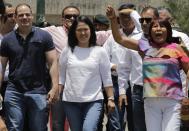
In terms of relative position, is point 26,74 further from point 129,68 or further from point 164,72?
point 164,72

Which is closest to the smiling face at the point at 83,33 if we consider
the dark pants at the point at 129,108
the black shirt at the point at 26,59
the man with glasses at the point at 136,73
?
the black shirt at the point at 26,59

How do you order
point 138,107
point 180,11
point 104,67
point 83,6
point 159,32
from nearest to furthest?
point 159,32 → point 104,67 → point 138,107 → point 83,6 → point 180,11

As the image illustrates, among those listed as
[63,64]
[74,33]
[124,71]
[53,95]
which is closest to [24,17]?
[74,33]

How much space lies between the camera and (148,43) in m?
6.65

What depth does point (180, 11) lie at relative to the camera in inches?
1575

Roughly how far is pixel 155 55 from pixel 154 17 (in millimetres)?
848

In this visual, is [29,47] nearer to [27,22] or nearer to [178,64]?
[27,22]

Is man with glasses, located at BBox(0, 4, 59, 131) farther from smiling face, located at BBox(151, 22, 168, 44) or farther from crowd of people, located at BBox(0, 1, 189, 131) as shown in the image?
smiling face, located at BBox(151, 22, 168, 44)

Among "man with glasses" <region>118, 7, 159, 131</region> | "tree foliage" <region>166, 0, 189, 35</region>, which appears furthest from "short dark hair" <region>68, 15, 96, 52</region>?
"tree foliage" <region>166, 0, 189, 35</region>

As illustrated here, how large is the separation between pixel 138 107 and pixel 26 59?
5.23ft

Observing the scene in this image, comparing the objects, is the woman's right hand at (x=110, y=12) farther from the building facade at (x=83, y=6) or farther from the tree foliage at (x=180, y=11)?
the tree foliage at (x=180, y=11)

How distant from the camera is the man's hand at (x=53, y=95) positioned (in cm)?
689

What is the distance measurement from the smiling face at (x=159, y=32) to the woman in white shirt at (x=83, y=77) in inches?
28.9

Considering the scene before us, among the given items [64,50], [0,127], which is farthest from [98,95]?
[0,127]
